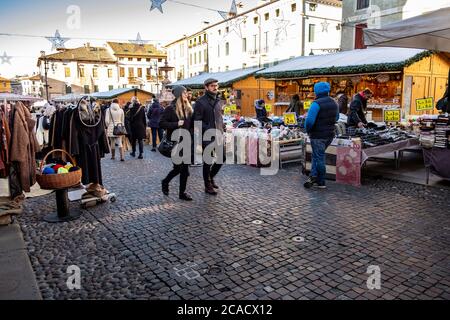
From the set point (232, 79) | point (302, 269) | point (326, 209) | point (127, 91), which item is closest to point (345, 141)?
point (326, 209)

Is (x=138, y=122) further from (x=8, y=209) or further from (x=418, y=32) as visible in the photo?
(x=418, y=32)

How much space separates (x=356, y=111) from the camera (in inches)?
311

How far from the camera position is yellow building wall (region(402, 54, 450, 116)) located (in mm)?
12062

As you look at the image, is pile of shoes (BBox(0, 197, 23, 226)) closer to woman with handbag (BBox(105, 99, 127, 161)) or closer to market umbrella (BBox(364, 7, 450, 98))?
woman with handbag (BBox(105, 99, 127, 161))

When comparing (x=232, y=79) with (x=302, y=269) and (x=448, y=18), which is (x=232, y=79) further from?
(x=302, y=269)

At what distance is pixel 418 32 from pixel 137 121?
7259mm

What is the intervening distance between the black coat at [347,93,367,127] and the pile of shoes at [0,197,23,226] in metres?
6.67

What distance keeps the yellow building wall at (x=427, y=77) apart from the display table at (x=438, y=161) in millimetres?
6505

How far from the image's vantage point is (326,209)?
Answer: 5.08 m

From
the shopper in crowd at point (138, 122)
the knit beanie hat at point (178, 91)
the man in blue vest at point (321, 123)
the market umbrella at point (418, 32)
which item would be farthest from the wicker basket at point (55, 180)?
the market umbrella at point (418, 32)

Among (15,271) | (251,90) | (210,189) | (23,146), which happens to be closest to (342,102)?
(210,189)

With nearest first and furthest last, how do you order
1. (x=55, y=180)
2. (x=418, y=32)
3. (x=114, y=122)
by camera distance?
1. (x=55, y=180)
2. (x=418, y=32)
3. (x=114, y=122)

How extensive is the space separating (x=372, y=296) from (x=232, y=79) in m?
16.3

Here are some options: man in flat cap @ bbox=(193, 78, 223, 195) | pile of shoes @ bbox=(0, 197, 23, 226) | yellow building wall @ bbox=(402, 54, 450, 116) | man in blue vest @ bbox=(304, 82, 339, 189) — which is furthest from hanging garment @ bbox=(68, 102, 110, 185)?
yellow building wall @ bbox=(402, 54, 450, 116)
